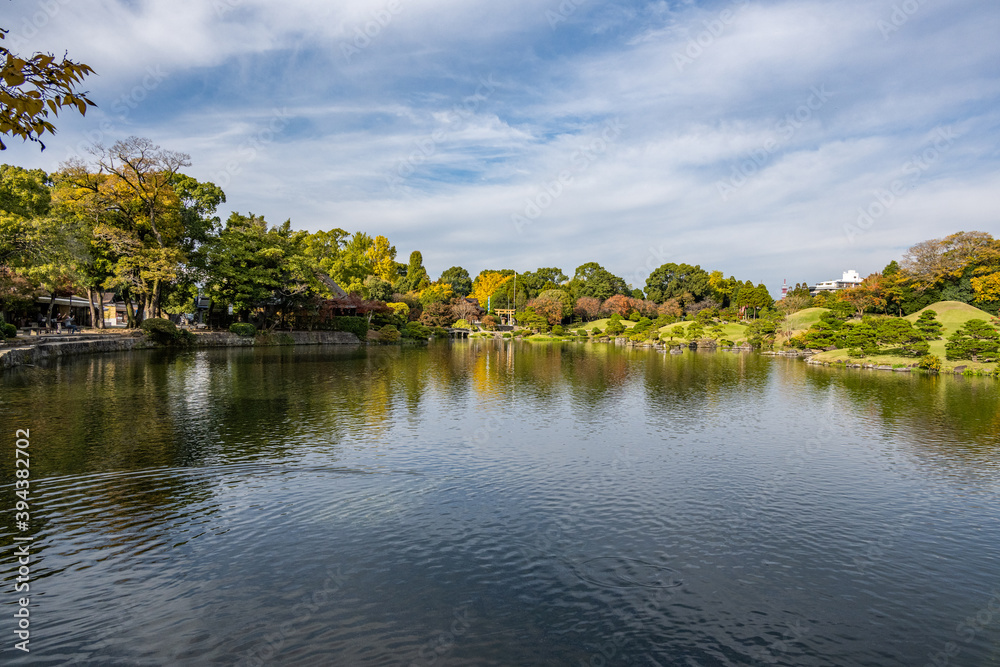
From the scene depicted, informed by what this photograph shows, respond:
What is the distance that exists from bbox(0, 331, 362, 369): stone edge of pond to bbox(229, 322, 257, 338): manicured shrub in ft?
1.65

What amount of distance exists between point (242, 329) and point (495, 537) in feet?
146

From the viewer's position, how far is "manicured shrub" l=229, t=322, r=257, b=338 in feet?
153

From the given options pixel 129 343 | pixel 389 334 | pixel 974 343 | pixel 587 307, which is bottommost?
pixel 974 343

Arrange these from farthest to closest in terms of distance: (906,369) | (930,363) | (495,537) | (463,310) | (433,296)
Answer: (463,310) < (433,296) < (906,369) < (930,363) < (495,537)

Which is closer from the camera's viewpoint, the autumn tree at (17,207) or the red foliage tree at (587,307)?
the autumn tree at (17,207)

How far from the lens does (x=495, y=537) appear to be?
331 inches

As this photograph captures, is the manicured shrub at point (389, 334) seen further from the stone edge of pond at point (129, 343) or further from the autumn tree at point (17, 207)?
the autumn tree at point (17, 207)

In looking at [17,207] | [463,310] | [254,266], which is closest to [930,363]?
[254,266]

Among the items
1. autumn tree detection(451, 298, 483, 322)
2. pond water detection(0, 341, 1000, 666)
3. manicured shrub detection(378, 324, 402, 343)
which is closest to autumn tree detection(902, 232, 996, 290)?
pond water detection(0, 341, 1000, 666)

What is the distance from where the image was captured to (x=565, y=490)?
10742 mm

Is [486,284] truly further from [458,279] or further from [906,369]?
[906,369]

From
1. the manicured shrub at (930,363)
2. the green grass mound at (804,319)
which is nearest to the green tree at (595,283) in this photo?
the green grass mound at (804,319)

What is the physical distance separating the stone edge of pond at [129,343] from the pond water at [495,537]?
40.4 feet

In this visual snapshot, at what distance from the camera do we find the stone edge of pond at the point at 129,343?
1033 inches
